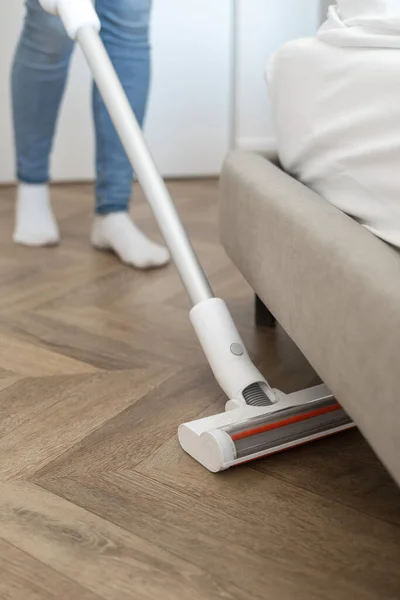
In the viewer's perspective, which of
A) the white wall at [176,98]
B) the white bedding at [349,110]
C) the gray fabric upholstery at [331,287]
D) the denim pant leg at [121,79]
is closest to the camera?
the gray fabric upholstery at [331,287]

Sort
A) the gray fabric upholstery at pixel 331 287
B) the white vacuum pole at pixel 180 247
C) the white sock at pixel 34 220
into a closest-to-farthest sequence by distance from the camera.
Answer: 1. the gray fabric upholstery at pixel 331 287
2. the white vacuum pole at pixel 180 247
3. the white sock at pixel 34 220

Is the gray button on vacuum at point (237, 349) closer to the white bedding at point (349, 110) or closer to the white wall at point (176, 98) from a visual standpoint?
the white bedding at point (349, 110)

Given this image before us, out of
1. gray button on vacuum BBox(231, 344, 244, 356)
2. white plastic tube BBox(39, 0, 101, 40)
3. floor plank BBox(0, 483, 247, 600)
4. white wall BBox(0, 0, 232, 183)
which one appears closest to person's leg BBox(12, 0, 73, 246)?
white plastic tube BBox(39, 0, 101, 40)

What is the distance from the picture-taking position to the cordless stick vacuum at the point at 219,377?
718 mm

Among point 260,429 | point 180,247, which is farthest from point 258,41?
point 260,429

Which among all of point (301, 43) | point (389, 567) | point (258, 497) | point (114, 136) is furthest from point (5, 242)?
point (389, 567)

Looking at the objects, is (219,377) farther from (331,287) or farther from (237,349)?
(331,287)

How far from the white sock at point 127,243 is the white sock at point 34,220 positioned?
0.10 metres

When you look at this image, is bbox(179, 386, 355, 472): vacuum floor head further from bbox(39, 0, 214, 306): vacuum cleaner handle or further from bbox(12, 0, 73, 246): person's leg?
bbox(12, 0, 73, 246): person's leg

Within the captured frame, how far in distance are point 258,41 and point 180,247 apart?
1.26 meters

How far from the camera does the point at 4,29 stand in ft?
5.93

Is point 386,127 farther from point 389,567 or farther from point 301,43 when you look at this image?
point 389,567

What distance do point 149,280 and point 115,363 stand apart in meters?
0.32

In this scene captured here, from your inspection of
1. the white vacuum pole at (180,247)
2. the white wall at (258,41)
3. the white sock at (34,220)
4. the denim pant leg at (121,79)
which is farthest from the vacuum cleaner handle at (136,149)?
the white wall at (258,41)
